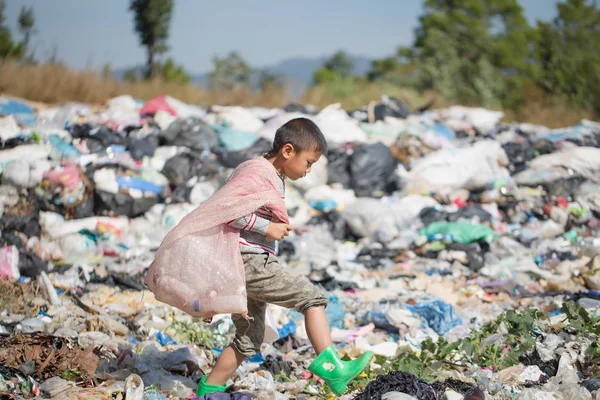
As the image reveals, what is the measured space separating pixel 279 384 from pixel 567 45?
26228 millimetres

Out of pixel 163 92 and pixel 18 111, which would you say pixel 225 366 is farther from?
pixel 163 92

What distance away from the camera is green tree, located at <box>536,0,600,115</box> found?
19188 millimetres

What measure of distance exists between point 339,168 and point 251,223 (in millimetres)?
5108

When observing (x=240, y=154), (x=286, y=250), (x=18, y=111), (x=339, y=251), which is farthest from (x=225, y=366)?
(x=18, y=111)

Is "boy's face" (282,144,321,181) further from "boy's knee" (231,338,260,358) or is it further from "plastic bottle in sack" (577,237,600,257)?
"plastic bottle in sack" (577,237,600,257)

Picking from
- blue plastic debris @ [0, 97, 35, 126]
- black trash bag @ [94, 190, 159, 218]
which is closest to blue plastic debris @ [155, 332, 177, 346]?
black trash bag @ [94, 190, 159, 218]

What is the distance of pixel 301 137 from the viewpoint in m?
2.67

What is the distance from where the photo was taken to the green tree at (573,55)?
19.2 meters

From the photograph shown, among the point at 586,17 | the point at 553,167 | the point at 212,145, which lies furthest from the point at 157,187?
the point at 586,17

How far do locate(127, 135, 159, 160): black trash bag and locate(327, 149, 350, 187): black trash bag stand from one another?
2080 millimetres

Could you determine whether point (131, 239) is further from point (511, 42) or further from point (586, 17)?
point (511, 42)

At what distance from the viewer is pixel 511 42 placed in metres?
34.7

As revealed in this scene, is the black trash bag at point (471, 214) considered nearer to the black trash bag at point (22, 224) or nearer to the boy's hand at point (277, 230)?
the black trash bag at point (22, 224)

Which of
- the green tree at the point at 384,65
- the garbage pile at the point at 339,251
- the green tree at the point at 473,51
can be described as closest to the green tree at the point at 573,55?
the green tree at the point at 473,51
